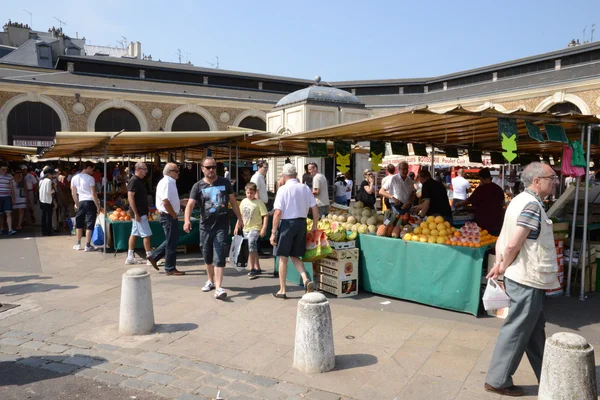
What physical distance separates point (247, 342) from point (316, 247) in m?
1.77


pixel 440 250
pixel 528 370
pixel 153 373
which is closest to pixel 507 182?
pixel 440 250

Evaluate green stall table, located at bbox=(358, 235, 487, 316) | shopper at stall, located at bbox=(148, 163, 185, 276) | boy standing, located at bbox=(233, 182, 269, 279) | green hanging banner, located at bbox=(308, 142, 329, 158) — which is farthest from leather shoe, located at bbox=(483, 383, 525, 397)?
green hanging banner, located at bbox=(308, 142, 329, 158)

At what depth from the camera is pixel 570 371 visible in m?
2.99

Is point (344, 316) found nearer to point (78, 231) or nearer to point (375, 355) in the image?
point (375, 355)

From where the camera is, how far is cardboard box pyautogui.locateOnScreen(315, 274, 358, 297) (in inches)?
244

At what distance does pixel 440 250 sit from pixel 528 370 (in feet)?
6.20

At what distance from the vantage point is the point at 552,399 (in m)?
3.02

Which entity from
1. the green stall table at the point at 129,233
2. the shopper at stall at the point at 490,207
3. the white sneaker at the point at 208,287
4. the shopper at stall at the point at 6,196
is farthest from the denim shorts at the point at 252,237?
the shopper at stall at the point at 6,196

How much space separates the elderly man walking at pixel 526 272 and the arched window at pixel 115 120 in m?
31.0

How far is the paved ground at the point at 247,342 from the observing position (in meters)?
3.79

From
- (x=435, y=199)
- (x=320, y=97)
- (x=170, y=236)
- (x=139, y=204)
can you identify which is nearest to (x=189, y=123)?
(x=320, y=97)

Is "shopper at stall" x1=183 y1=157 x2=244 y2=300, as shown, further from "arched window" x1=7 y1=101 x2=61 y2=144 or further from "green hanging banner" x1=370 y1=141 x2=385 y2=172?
"arched window" x1=7 y1=101 x2=61 y2=144

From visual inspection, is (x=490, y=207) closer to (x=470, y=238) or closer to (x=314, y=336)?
(x=470, y=238)

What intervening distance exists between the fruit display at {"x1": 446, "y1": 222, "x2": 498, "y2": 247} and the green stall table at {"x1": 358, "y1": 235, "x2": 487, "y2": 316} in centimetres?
7
